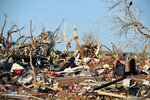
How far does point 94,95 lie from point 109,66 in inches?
350

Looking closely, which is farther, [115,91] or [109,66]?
[109,66]

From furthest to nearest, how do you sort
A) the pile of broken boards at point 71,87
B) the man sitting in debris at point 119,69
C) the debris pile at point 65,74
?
the man sitting in debris at point 119,69
the debris pile at point 65,74
the pile of broken boards at point 71,87

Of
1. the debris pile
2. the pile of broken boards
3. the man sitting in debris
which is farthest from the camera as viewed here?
the man sitting in debris

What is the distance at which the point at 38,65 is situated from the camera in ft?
73.5

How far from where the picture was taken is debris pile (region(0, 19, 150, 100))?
12.1 meters

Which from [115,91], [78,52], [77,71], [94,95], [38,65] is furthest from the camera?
[78,52]

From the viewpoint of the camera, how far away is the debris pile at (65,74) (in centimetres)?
1205

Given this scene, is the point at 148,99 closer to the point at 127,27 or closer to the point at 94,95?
the point at 94,95

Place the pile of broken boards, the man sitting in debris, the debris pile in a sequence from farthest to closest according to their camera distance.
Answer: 1. the man sitting in debris
2. the debris pile
3. the pile of broken boards

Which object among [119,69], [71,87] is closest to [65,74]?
[119,69]

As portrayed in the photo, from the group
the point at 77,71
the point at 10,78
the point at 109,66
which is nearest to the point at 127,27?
the point at 109,66

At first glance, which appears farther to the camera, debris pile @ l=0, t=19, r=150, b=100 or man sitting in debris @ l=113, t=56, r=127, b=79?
man sitting in debris @ l=113, t=56, r=127, b=79

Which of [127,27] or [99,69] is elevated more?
[127,27]

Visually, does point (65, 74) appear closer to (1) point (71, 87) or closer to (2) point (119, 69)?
(2) point (119, 69)
